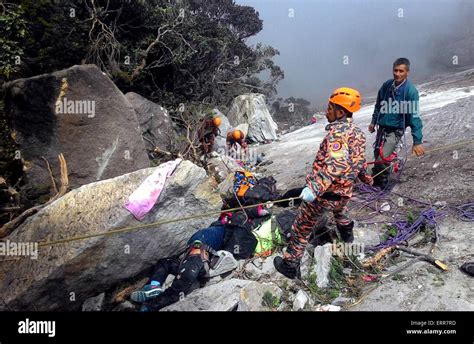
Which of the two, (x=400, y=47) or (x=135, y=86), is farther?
(x=400, y=47)

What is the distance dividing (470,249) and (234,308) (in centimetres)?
242

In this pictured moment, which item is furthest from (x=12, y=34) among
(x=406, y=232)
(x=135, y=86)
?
(x=406, y=232)

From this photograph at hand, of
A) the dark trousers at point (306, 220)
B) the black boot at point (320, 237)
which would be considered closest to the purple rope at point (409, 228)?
the black boot at point (320, 237)

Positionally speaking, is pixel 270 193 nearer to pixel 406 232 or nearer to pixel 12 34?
pixel 406 232

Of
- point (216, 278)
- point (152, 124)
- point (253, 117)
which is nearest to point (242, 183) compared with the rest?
point (216, 278)

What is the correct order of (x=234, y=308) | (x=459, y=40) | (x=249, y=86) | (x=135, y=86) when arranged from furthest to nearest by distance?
(x=459, y=40)
(x=249, y=86)
(x=135, y=86)
(x=234, y=308)

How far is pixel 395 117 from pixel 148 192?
337cm

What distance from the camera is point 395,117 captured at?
444 cm

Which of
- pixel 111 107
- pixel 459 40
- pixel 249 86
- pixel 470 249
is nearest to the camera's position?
pixel 470 249

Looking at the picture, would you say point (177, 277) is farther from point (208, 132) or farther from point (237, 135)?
point (208, 132)

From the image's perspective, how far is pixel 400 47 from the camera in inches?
1394

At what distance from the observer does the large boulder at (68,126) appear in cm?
532

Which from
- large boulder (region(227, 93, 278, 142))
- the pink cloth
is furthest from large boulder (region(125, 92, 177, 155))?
large boulder (region(227, 93, 278, 142))
